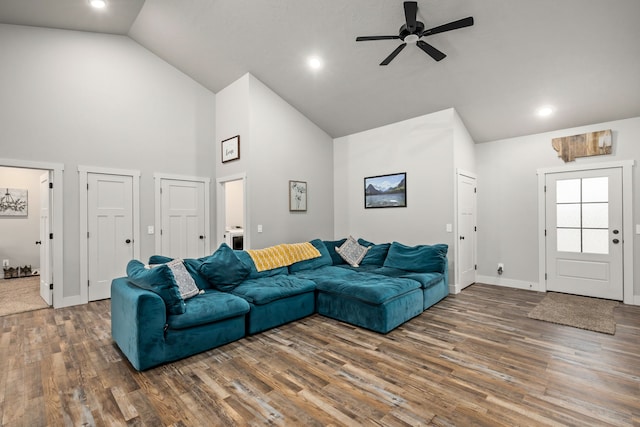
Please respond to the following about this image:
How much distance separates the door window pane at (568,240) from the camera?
15.8 ft

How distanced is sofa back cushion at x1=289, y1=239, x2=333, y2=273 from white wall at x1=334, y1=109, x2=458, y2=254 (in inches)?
44.7

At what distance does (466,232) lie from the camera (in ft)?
17.4

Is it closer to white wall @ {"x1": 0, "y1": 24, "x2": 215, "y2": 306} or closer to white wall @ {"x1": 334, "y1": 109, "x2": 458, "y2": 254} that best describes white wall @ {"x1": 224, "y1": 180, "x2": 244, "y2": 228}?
white wall @ {"x1": 0, "y1": 24, "x2": 215, "y2": 306}

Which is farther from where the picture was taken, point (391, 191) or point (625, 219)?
point (391, 191)

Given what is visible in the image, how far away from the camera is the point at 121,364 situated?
2.68 meters

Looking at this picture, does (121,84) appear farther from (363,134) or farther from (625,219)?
(625,219)

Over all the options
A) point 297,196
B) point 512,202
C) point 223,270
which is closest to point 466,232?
point 512,202

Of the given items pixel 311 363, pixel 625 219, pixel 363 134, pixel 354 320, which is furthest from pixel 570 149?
pixel 311 363

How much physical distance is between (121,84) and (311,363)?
17.0 feet

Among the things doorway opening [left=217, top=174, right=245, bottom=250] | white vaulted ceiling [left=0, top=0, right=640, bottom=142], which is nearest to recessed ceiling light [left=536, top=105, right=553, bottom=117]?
white vaulted ceiling [left=0, top=0, right=640, bottom=142]

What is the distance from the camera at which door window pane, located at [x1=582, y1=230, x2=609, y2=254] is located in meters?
4.57

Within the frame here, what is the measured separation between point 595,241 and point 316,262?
14.0 ft

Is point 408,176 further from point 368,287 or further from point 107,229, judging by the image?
point 107,229

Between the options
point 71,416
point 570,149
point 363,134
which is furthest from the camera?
point 363,134
